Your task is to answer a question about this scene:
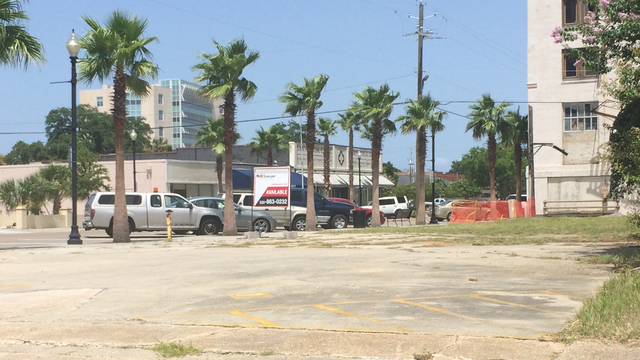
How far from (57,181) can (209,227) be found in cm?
1966

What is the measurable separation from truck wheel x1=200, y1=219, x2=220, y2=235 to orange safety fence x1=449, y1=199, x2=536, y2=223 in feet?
60.5

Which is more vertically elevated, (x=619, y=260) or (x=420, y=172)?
(x=420, y=172)

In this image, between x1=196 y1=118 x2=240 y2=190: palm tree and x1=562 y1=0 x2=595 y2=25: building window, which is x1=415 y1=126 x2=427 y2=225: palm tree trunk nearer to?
x1=562 y1=0 x2=595 y2=25: building window

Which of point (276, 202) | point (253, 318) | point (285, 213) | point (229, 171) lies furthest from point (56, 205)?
point (253, 318)

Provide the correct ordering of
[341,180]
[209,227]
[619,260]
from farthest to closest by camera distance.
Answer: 1. [341,180]
2. [209,227]
3. [619,260]

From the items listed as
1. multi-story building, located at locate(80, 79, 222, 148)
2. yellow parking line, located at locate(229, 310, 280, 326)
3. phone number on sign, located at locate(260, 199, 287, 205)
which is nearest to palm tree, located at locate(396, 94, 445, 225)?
phone number on sign, located at locate(260, 199, 287, 205)

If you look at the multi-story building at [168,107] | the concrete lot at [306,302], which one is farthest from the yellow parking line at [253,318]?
the multi-story building at [168,107]

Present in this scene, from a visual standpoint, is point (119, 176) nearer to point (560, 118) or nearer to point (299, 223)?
point (299, 223)

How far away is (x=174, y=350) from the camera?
22.7ft

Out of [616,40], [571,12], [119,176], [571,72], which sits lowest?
[119,176]

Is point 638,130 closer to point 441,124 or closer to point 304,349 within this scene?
point 304,349

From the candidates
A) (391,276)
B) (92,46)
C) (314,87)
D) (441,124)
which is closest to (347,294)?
(391,276)

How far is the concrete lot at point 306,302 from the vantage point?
7.28 m

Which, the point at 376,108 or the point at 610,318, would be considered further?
the point at 376,108
